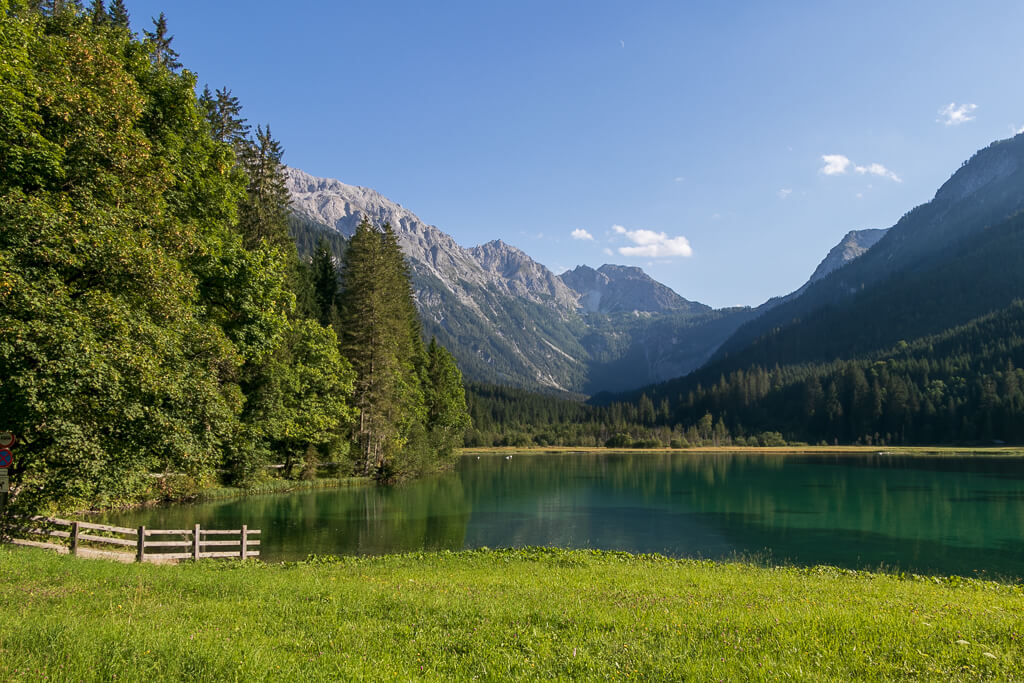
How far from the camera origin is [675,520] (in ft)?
124

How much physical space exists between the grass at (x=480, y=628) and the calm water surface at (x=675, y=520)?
37.2 ft

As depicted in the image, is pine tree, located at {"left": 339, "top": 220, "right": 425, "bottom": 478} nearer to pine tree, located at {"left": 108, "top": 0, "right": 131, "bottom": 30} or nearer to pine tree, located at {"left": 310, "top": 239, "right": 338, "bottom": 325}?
pine tree, located at {"left": 310, "top": 239, "right": 338, "bottom": 325}

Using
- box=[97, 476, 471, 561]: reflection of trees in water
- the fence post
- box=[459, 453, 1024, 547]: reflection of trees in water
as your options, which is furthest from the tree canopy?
box=[459, 453, 1024, 547]: reflection of trees in water

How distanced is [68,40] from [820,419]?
627 feet

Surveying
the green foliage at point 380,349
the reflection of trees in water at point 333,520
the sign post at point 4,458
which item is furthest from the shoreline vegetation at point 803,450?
the sign post at point 4,458

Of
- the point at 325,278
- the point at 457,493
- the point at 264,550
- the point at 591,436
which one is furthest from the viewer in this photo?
the point at 591,436

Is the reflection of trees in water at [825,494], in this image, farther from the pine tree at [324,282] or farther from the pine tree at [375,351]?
the pine tree at [324,282]

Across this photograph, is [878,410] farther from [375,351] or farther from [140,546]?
[140,546]

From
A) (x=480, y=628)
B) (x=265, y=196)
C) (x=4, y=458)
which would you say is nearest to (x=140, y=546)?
(x=4, y=458)

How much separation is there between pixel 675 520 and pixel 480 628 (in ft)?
99.5

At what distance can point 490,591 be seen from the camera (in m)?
14.3

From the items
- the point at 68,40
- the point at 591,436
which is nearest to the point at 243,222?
the point at 68,40

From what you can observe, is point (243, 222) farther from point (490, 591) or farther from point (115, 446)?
point (490, 591)

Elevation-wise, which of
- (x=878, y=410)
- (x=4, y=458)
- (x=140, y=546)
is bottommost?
(x=140, y=546)
